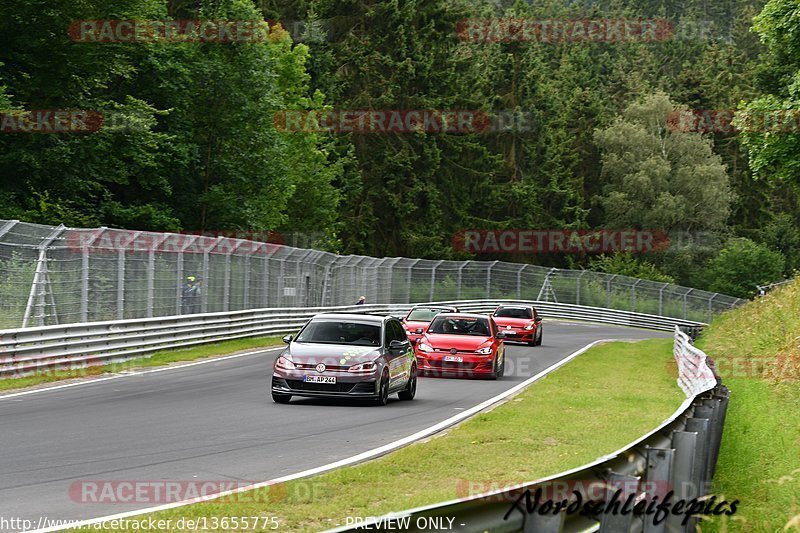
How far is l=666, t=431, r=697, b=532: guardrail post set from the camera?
24.1 ft

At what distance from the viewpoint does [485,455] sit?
42.4 feet

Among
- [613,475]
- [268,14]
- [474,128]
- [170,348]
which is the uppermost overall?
[268,14]

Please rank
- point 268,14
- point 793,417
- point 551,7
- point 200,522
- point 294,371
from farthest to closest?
point 551,7 < point 268,14 < point 294,371 < point 793,417 < point 200,522

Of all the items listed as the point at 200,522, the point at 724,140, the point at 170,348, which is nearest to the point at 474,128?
the point at 724,140

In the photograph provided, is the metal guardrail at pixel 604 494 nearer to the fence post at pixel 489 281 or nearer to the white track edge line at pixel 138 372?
the white track edge line at pixel 138 372

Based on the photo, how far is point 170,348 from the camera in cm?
2861

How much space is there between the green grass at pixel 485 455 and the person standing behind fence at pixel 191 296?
848cm

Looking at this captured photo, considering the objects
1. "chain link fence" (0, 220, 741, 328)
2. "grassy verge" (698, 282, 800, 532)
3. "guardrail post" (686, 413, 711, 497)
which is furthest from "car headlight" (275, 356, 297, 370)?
"guardrail post" (686, 413, 711, 497)

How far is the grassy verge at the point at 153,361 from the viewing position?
20127mm

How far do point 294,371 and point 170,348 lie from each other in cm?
1127

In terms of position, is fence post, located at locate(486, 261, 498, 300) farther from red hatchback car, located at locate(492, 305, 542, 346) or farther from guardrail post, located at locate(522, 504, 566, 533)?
guardrail post, located at locate(522, 504, 566, 533)

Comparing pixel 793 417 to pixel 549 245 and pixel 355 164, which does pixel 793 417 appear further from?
pixel 549 245

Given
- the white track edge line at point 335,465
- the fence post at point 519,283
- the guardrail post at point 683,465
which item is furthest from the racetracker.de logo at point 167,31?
the guardrail post at point 683,465

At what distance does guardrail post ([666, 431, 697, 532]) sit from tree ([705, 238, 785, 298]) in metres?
72.6
